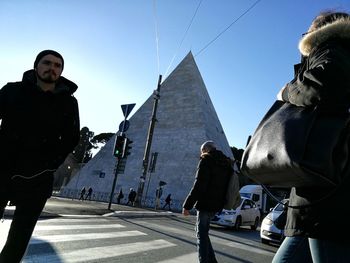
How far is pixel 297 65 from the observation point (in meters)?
2.21

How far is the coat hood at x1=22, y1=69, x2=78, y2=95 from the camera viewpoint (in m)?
3.14

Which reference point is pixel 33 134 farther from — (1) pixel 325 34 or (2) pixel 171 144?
(2) pixel 171 144

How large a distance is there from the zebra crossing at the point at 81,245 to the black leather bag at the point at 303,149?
3870 mm

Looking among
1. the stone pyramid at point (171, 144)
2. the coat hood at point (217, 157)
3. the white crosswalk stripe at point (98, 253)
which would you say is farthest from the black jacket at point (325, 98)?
the stone pyramid at point (171, 144)

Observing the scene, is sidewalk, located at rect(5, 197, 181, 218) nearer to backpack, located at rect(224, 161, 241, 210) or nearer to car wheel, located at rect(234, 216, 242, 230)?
car wheel, located at rect(234, 216, 242, 230)

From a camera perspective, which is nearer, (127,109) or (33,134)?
(33,134)

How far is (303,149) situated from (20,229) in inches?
76.9

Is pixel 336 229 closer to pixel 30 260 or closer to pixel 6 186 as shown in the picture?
pixel 6 186

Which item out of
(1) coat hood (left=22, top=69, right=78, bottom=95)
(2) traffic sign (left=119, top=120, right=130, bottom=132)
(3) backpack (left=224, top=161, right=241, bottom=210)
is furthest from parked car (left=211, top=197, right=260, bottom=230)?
(1) coat hood (left=22, top=69, right=78, bottom=95)

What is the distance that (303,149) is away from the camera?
5.41 ft

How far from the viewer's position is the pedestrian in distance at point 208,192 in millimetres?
5109

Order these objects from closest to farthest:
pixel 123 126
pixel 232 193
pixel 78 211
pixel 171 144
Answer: pixel 232 193, pixel 78 211, pixel 123 126, pixel 171 144

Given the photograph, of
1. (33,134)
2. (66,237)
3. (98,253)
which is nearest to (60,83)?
(33,134)

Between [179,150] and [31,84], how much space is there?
120ft
